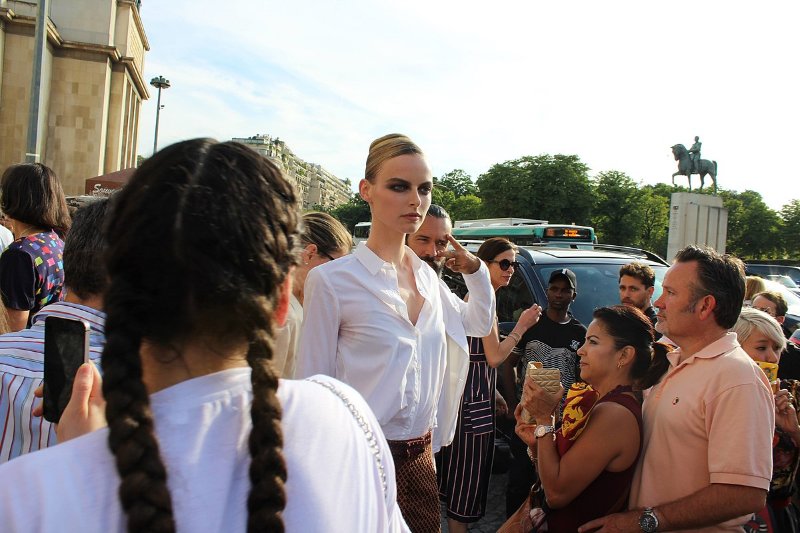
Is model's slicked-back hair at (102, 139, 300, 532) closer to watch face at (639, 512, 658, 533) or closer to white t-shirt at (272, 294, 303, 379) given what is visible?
white t-shirt at (272, 294, 303, 379)

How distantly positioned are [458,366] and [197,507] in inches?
81.5

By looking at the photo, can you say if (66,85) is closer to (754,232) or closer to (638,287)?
(638,287)

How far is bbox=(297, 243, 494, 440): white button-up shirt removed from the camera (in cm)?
231

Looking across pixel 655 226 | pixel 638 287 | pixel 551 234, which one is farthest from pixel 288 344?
pixel 655 226

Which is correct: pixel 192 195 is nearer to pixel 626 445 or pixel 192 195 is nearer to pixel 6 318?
pixel 626 445

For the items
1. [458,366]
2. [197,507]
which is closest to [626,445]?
[458,366]

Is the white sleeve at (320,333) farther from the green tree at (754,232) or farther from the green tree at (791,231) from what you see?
the green tree at (791,231)

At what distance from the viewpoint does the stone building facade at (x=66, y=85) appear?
1078 inches

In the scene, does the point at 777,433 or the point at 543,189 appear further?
the point at 543,189

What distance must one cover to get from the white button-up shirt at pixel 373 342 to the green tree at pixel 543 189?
5336 cm

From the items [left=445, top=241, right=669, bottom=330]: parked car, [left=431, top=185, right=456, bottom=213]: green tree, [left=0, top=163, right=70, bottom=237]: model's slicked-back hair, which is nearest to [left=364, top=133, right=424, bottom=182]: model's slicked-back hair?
[left=0, top=163, right=70, bottom=237]: model's slicked-back hair

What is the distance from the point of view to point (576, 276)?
6.07 meters

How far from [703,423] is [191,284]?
210 cm

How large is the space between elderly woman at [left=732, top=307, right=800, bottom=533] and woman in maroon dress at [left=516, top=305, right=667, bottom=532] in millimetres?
709
